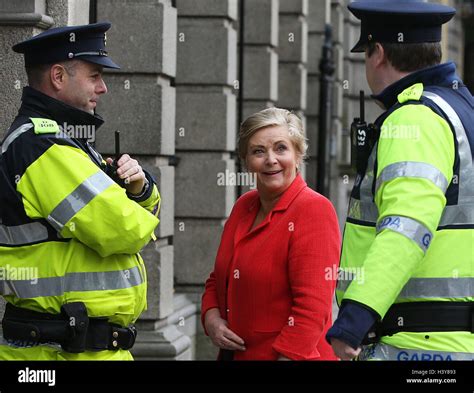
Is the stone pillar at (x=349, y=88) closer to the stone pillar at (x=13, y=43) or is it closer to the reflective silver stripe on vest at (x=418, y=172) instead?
the stone pillar at (x=13, y=43)

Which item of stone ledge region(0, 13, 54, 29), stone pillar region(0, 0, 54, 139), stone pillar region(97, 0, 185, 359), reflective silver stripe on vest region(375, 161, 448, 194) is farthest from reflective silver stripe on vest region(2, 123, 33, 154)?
stone pillar region(97, 0, 185, 359)

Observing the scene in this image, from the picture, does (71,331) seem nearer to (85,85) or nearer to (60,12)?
(85,85)

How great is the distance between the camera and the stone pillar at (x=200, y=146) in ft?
35.9

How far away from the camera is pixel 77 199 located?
456 centimetres

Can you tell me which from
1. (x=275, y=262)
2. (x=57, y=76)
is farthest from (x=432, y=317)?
(x=57, y=76)

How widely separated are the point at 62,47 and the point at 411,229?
186cm

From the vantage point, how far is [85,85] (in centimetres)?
495

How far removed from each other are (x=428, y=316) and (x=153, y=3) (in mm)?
5441

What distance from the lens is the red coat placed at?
485 centimetres

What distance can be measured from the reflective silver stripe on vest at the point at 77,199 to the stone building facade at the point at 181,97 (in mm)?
2269

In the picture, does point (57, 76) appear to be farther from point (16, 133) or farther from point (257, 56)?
point (257, 56)

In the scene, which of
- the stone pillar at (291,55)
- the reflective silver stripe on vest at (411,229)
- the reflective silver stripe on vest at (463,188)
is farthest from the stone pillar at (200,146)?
the reflective silver stripe on vest at (411,229)

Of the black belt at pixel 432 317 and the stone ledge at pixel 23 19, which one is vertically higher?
the stone ledge at pixel 23 19

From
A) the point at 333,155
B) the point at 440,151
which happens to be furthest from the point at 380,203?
the point at 333,155
